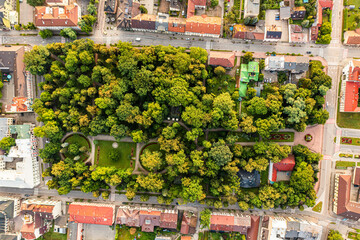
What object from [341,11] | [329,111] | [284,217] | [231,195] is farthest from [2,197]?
[341,11]

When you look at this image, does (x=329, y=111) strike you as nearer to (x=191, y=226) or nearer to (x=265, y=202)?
(x=265, y=202)

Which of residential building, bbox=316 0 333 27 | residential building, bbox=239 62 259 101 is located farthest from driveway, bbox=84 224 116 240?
residential building, bbox=316 0 333 27

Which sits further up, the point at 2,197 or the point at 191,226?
the point at 2,197

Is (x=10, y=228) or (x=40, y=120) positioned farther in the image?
(x=10, y=228)

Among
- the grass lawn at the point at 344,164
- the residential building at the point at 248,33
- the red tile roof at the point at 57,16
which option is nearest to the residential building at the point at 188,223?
the grass lawn at the point at 344,164

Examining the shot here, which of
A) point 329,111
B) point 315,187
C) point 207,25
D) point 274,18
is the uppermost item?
point 274,18

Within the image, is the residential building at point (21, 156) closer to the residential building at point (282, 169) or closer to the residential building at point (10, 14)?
the residential building at point (10, 14)

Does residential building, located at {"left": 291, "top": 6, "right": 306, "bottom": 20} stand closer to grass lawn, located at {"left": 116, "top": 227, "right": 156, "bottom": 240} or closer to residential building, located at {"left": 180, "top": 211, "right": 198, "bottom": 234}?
residential building, located at {"left": 180, "top": 211, "right": 198, "bottom": 234}
